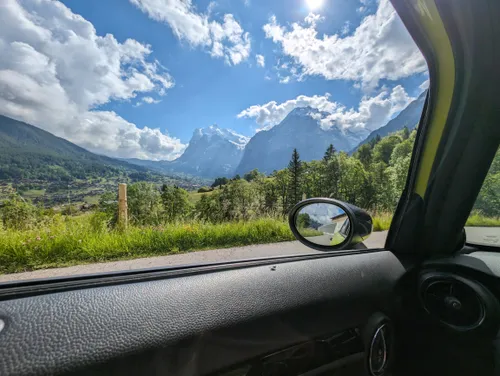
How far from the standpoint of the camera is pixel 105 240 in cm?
417

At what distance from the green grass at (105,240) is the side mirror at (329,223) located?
10.8 ft

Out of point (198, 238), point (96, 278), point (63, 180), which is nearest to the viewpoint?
point (96, 278)

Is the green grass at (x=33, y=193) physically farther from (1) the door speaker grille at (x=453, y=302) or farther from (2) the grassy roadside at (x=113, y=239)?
(1) the door speaker grille at (x=453, y=302)

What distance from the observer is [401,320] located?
1.37 meters

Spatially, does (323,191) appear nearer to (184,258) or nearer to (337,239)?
(184,258)

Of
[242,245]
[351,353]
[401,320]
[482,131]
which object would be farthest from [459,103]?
[242,245]

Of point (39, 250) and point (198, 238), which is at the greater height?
point (39, 250)

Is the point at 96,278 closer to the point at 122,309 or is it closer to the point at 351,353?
the point at 122,309

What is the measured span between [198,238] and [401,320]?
4.98 metres

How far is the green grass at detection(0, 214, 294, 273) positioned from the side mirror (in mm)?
3304

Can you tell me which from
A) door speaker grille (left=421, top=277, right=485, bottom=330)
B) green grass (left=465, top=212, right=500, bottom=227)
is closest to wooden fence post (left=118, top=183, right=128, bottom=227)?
door speaker grille (left=421, top=277, right=485, bottom=330)

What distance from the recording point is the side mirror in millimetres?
1779

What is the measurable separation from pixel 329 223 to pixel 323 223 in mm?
57

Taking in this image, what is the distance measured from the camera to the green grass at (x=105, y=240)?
10.5ft
